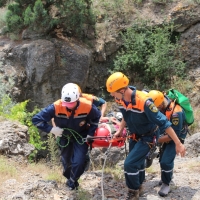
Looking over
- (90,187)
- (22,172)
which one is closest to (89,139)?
(90,187)

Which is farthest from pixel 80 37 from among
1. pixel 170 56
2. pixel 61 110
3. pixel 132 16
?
pixel 61 110

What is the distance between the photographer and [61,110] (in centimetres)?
473

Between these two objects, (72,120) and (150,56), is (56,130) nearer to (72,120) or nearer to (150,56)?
(72,120)

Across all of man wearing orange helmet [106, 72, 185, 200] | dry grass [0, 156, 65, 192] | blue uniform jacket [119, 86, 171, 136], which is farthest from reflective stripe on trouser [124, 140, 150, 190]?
dry grass [0, 156, 65, 192]

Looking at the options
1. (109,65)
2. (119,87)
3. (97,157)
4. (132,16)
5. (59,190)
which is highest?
(132,16)

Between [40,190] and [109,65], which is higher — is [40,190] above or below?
below

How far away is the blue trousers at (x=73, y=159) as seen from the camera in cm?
482

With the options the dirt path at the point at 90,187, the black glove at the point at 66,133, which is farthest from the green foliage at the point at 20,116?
the black glove at the point at 66,133

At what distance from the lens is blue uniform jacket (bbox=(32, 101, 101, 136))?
15.5 ft

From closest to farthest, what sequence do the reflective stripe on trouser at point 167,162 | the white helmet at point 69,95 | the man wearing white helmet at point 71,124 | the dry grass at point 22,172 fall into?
the white helmet at point 69,95
the man wearing white helmet at point 71,124
the reflective stripe on trouser at point 167,162
the dry grass at point 22,172

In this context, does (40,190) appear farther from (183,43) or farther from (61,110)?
(183,43)

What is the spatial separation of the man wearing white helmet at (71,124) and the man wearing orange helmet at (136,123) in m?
0.51

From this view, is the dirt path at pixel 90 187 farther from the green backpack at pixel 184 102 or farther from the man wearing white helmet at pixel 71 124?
the green backpack at pixel 184 102

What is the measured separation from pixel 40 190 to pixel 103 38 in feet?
28.5
